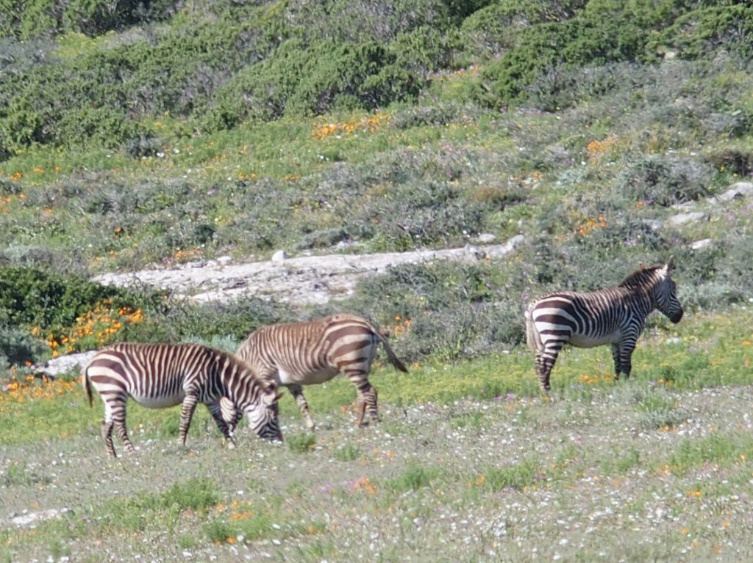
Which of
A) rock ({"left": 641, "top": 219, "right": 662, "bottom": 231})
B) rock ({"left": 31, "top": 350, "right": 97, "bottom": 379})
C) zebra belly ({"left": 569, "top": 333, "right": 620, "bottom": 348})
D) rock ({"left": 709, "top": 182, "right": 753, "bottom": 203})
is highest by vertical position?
rock ({"left": 709, "top": 182, "right": 753, "bottom": 203})

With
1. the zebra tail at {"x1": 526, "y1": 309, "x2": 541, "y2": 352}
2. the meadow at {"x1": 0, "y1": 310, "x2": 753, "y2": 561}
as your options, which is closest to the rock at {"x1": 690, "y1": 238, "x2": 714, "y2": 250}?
the meadow at {"x1": 0, "y1": 310, "x2": 753, "y2": 561}

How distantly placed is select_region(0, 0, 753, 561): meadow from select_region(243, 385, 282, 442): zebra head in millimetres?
235

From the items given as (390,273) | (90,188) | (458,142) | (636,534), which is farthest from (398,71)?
(636,534)

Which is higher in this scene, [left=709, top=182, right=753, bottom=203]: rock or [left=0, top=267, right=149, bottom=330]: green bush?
[left=709, top=182, right=753, bottom=203]: rock

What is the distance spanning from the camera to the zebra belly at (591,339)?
1956 centimetres

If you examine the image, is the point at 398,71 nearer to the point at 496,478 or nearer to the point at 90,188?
the point at 90,188

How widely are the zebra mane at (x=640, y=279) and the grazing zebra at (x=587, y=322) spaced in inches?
0.6

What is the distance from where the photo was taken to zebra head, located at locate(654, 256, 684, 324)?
824 inches

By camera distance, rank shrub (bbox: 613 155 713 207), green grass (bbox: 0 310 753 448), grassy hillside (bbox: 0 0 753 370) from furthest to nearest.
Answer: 1. shrub (bbox: 613 155 713 207)
2. grassy hillside (bbox: 0 0 753 370)
3. green grass (bbox: 0 310 753 448)

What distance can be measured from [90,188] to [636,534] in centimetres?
2819

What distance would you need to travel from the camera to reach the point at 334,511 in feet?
41.6

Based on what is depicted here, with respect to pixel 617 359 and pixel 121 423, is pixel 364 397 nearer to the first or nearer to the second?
pixel 121 423

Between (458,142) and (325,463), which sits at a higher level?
(458,142)

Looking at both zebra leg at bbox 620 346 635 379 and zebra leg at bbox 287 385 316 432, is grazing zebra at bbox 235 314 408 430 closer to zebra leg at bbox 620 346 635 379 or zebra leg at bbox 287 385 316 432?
zebra leg at bbox 287 385 316 432
